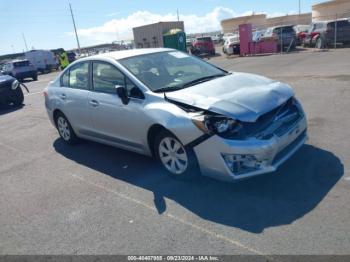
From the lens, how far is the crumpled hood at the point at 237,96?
3779mm

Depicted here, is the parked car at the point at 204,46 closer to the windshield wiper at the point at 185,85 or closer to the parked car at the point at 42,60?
the parked car at the point at 42,60

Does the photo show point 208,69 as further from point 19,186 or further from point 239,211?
point 19,186

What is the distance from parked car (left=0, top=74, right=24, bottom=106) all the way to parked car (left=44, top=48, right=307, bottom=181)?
7.20 m

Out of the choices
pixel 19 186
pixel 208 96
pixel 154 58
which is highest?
pixel 154 58

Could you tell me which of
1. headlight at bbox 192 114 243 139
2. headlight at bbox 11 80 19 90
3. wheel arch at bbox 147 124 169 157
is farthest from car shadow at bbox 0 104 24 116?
headlight at bbox 192 114 243 139

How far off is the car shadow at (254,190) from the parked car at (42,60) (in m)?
32.4

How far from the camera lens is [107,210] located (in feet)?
13.0

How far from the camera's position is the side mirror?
180 inches

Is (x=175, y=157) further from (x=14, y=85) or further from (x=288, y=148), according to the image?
(x=14, y=85)

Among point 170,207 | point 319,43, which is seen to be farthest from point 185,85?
point 319,43

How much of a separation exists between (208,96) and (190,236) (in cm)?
166

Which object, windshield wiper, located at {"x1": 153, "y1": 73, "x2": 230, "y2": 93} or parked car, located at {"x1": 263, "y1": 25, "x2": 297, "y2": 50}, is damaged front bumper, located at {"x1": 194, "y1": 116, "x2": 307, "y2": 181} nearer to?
windshield wiper, located at {"x1": 153, "y1": 73, "x2": 230, "y2": 93}

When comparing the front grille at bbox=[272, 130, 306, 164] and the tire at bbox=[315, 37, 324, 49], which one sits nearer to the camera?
the front grille at bbox=[272, 130, 306, 164]

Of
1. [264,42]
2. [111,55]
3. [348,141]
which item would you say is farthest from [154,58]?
[264,42]
